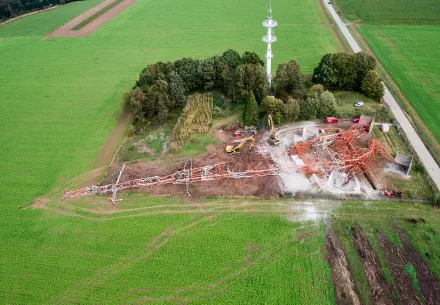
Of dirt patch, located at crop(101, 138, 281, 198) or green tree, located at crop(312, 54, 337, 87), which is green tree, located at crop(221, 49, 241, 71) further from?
dirt patch, located at crop(101, 138, 281, 198)

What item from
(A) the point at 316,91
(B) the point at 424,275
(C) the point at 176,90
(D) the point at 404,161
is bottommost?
(B) the point at 424,275

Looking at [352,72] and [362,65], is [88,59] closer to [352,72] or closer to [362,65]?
[352,72]

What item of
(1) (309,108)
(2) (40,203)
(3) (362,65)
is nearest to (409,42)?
(3) (362,65)

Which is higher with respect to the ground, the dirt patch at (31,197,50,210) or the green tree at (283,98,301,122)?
the green tree at (283,98,301,122)

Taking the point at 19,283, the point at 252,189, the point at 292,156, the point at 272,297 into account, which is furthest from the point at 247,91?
the point at 19,283

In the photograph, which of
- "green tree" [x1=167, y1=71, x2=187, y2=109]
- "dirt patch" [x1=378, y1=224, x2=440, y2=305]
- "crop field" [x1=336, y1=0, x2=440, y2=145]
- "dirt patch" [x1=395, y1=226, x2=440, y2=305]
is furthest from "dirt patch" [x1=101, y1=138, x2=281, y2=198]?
"crop field" [x1=336, y1=0, x2=440, y2=145]

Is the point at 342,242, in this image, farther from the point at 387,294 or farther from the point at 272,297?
the point at 272,297
